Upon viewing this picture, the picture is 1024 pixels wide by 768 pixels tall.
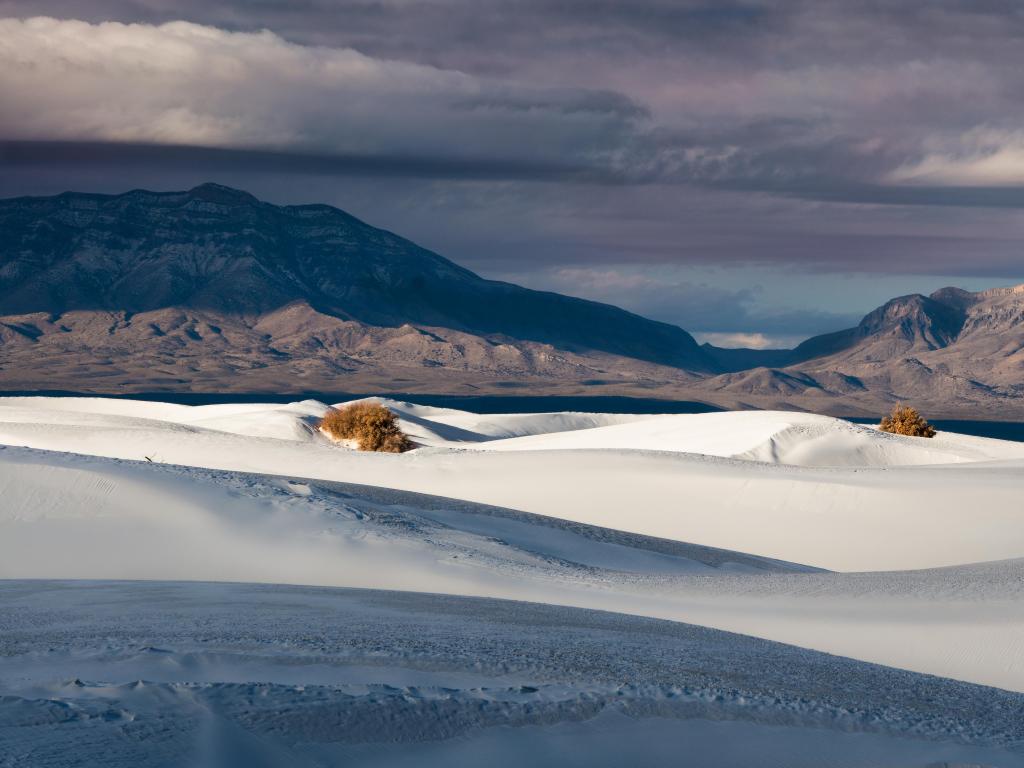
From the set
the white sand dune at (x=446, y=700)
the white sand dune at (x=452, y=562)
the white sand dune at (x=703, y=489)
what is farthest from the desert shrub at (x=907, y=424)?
the white sand dune at (x=446, y=700)

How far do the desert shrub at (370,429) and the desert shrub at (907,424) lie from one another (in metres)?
19.9

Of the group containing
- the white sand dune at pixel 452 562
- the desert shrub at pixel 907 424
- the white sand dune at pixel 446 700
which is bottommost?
the white sand dune at pixel 452 562

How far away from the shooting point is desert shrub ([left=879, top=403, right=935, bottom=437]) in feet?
160

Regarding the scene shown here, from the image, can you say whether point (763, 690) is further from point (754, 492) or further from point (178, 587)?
point (754, 492)

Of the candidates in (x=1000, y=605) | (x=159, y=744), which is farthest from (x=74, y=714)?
(x=1000, y=605)

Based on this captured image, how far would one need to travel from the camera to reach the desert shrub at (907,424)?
160 ft

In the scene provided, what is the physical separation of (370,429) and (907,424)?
21.8 meters

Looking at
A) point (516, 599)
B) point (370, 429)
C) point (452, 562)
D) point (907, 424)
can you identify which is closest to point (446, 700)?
point (516, 599)

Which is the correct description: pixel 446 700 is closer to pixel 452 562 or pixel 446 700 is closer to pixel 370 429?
Result: pixel 452 562

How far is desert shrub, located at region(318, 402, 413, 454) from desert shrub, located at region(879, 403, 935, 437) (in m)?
19.9

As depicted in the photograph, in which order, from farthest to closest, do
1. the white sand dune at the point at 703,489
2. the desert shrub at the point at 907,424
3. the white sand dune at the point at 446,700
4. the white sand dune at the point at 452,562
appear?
1. the desert shrub at the point at 907,424
2. the white sand dune at the point at 703,489
3. the white sand dune at the point at 452,562
4. the white sand dune at the point at 446,700

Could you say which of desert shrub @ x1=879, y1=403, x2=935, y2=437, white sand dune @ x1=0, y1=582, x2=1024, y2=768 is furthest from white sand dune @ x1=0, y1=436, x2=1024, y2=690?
desert shrub @ x1=879, y1=403, x2=935, y2=437

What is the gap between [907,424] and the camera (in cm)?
4900

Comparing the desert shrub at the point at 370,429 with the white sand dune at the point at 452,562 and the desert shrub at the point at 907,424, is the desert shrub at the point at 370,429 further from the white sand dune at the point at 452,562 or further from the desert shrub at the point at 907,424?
the white sand dune at the point at 452,562
